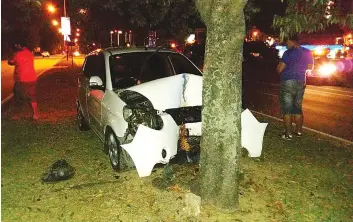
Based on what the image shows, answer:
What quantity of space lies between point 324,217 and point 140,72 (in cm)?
380

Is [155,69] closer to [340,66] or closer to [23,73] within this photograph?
[23,73]

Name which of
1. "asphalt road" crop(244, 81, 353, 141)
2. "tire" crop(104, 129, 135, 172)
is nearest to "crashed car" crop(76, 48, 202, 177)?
"tire" crop(104, 129, 135, 172)

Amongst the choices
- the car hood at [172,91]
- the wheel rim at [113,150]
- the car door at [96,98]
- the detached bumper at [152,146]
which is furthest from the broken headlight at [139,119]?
the car door at [96,98]

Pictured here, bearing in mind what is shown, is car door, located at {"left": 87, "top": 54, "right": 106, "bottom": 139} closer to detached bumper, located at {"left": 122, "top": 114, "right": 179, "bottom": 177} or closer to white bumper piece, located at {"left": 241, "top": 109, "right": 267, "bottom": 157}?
detached bumper, located at {"left": 122, "top": 114, "right": 179, "bottom": 177}

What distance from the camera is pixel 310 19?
4891 mm

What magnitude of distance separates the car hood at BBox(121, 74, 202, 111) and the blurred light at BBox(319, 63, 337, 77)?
17043mm

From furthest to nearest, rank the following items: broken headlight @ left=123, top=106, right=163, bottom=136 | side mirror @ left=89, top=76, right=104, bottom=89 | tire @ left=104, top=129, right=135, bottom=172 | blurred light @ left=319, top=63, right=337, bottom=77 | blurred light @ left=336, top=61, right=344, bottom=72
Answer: blurred light @ left=319, top=63, right=337, bottom=77
blurred light @ left=336, top=61, right=344, bottom=72
side mirror @ left=89, top=76, right=104, bottom=89
tire @ left=104, top=129, right=135, bottom=172
broken headlight @ left=123, top=106, right=163, bottom=136

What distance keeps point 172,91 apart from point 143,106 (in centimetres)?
62

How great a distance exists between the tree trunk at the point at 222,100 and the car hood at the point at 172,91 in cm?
133

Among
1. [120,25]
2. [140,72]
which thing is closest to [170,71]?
[140,72]

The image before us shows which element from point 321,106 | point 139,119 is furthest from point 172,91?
point 321,106

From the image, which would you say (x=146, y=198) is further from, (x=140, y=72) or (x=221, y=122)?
(x=140, y=72)

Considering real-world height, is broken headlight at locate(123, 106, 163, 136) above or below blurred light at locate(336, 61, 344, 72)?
below

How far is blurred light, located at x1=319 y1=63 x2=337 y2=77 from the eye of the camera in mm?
20672
